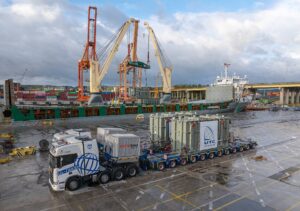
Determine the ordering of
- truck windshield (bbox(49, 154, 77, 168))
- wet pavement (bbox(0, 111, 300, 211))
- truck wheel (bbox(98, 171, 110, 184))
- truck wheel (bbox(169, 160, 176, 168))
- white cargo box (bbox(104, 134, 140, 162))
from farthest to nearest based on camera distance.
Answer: truck wheel (bbox(169, 160, 176, 168))
white cargo box (bbox(104, 134, 140, 162))
truck wheel (bbox(98, 171, 110, 184))
truck windshield (bbox(49, 154, 77, 168))
wet pavement (bbox(0, 111, 300, 211))

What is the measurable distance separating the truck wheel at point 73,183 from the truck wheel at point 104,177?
59.1 inches

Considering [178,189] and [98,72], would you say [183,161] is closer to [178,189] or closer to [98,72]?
[178,189]

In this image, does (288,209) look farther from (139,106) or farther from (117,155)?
(139,106)

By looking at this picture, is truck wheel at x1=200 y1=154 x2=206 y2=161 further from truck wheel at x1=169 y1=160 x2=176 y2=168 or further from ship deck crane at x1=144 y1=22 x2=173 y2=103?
ship deck crane at x1=144 y1=22 x2=173 y2=103

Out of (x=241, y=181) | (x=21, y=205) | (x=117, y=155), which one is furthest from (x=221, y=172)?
(x=21, y=205)

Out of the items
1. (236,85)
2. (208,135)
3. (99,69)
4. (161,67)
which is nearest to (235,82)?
(236,85)

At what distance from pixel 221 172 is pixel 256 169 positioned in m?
3.41

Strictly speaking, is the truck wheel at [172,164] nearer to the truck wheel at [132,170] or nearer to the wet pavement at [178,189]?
the wet pavement at [178,189]

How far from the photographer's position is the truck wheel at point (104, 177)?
1530 centimetres

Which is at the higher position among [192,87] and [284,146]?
[192,87]

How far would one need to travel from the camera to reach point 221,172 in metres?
18.2

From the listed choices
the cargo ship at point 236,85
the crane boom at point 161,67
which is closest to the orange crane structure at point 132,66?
the crane boom at point 161,67

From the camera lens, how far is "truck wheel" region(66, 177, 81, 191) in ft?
46.4

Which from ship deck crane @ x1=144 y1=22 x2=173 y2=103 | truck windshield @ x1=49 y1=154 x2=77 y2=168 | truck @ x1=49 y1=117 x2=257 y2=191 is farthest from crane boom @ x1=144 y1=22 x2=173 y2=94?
truck windshield @ x1=49 y1=154 x2=77 y2=168
